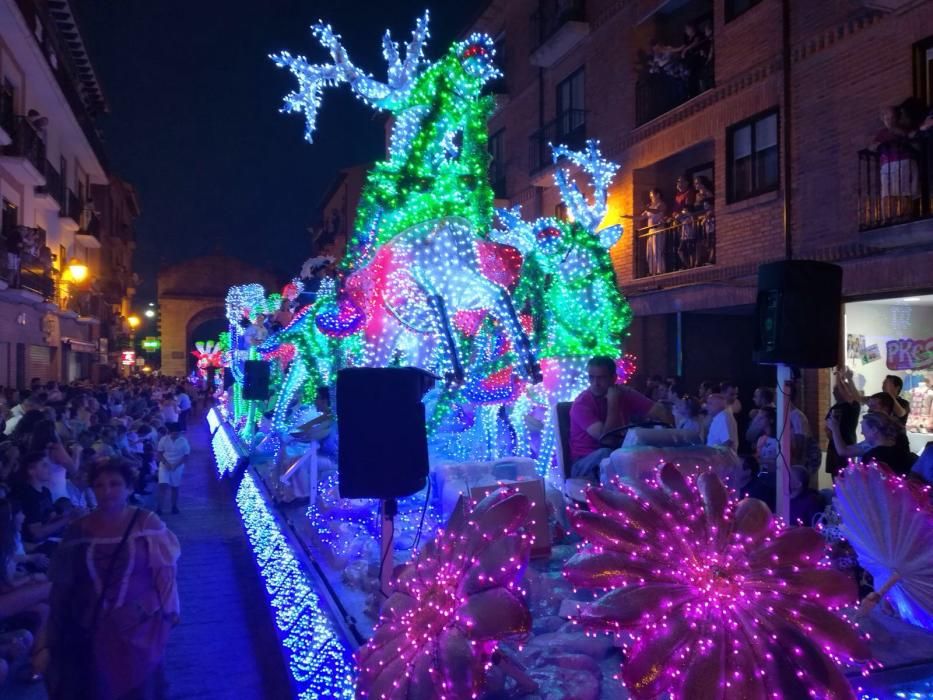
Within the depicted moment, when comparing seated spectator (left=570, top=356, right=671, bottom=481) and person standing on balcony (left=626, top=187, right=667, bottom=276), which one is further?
person standing on balcony (left=626, top=187, right=667, bottom=276)

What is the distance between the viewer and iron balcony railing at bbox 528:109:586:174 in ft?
57.9

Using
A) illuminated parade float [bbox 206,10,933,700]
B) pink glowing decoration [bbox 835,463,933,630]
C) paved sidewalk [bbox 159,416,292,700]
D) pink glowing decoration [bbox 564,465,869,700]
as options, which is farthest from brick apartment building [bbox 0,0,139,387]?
pink glowing decoration [bbox 835,463,933,630]

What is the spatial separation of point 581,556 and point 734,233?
11056mm

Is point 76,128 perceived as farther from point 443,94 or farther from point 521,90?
point 443,94

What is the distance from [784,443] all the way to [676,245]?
1033 centimetres

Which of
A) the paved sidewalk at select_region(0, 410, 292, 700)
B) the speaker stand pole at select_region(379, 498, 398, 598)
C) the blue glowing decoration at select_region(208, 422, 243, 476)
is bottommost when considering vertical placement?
the paved sidewalk at select_region(0, 410, 292, 700)

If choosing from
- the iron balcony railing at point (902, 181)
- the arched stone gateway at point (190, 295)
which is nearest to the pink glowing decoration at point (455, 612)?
the iron balcony railing at point (902, 181)

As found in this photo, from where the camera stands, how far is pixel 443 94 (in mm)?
8234

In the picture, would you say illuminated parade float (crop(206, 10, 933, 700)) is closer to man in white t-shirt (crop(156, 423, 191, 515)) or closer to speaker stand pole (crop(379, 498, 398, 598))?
speaker stand pole (crop(379, 498, 398, 598))

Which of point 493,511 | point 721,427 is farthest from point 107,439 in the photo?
point 493,511

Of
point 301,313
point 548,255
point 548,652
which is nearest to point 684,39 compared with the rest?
point 548,255

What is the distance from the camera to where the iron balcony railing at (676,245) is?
1362 centimetres

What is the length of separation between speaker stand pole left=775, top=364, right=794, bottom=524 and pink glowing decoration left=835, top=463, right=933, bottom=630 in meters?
1.06

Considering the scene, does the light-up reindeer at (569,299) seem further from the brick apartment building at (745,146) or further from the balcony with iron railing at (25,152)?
the balcony with iron railing at (25,152)
